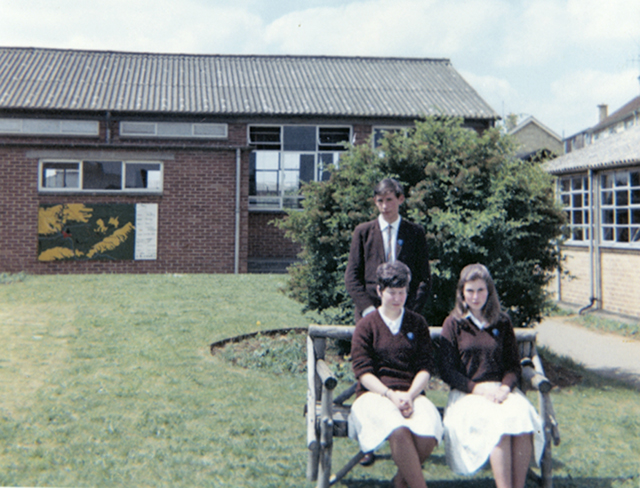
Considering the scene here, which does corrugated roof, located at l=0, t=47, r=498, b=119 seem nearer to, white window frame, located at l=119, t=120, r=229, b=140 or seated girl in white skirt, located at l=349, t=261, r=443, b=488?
white window frame, located at l=119, t=120, r=229, b=140

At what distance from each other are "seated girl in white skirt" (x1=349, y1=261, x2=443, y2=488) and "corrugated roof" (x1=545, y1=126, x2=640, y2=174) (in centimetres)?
931

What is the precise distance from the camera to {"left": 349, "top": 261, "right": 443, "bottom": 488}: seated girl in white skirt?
3357mm

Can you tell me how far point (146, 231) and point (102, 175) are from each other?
6.64 feet

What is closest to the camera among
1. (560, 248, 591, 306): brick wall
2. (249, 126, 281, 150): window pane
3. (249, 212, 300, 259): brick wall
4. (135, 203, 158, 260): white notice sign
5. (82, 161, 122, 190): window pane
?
(560, 248, 591, 306): brick wall

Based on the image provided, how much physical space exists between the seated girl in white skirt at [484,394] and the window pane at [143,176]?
14572 mm

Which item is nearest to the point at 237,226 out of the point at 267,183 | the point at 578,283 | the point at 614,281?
the point at 267,183

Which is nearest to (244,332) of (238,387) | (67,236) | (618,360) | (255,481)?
(238,387)

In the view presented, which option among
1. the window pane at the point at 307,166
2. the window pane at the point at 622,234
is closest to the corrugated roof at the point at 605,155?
the window pane at the point at 622,234

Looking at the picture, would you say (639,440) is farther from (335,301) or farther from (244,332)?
(244,332)

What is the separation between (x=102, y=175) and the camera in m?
17.1

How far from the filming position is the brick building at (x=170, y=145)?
1661cm

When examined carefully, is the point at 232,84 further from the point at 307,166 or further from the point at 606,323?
the point at 606,323

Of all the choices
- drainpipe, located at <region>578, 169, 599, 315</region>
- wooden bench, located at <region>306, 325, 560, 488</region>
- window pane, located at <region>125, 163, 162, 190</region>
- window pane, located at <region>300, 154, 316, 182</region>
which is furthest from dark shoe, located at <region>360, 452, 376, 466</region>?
window pane, located at <region>300, 154, 316, 182</region>

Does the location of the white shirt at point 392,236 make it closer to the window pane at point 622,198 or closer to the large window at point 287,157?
the window pane at point 622,198
